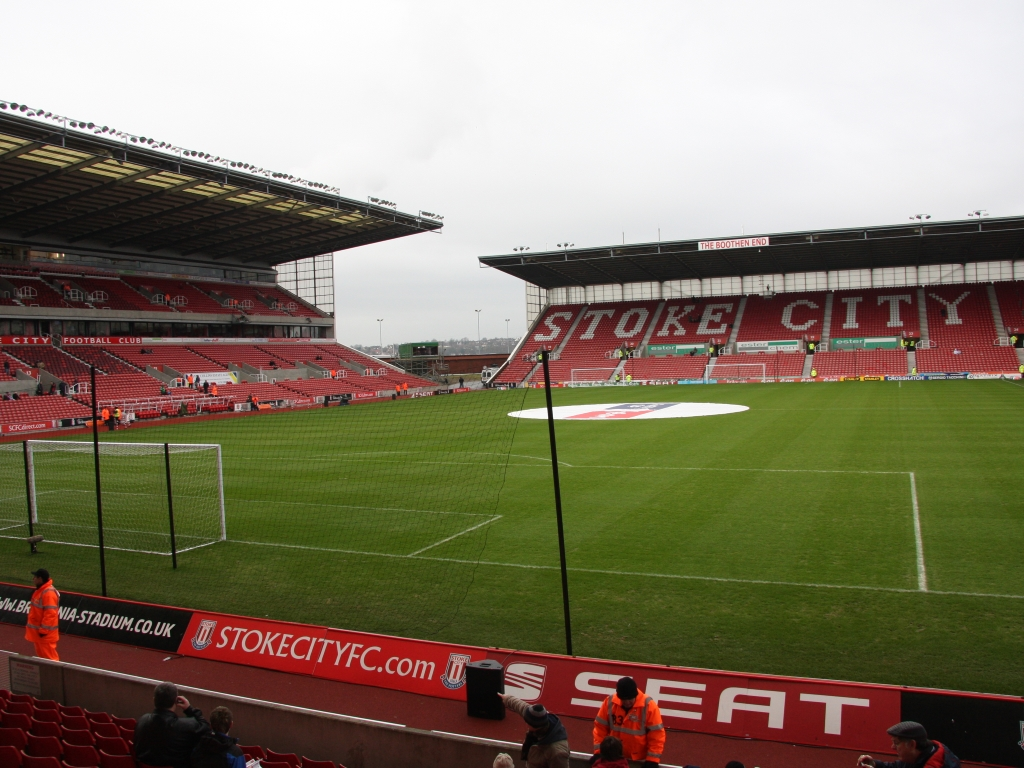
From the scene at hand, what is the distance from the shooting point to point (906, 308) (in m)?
58.5

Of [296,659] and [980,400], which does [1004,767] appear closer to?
[296,659]

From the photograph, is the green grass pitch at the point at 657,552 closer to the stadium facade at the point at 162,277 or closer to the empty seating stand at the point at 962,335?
the stadium facade at the point at 162,277

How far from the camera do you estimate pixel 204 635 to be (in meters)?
8.57

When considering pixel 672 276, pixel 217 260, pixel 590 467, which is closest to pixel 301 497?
pixel 590 467

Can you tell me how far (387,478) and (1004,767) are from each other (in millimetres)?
15891

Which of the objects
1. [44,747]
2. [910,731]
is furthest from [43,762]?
[910,731]

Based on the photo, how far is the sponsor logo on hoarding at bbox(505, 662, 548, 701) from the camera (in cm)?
691

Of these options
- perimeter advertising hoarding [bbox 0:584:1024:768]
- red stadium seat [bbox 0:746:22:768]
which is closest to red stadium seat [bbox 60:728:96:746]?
red stadium seat [bbox 0:746:22:768]

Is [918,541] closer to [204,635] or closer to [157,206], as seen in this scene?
[204,635]

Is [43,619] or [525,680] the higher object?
[43,619]

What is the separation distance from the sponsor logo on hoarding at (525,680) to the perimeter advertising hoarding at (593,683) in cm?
1

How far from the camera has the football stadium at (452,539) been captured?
6312mm

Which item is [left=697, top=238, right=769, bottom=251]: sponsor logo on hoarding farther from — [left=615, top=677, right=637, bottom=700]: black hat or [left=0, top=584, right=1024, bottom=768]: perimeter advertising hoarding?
[left=615, top=677, right=637, bottom=700]: black hat

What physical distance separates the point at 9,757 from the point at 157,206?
145 ft
